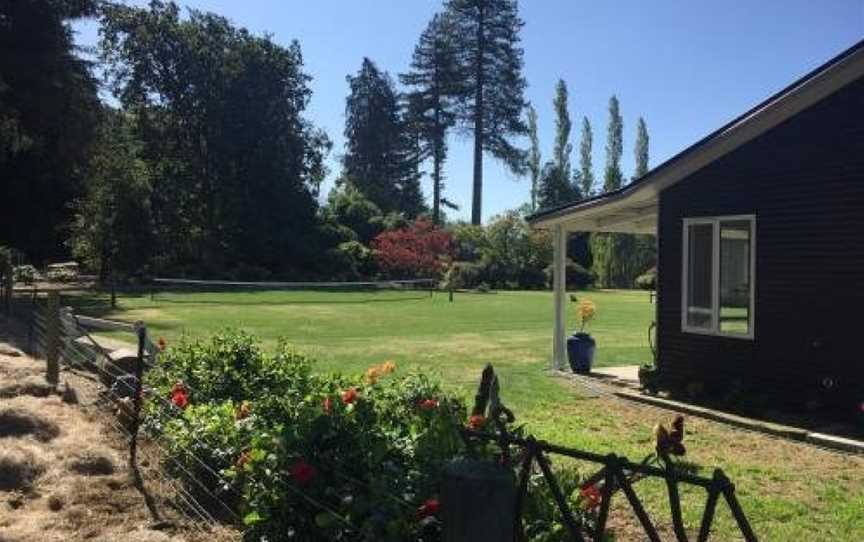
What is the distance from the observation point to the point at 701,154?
11.9m

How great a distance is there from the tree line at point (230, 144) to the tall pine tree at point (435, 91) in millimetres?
128

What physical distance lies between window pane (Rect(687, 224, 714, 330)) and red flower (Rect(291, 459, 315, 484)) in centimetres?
892

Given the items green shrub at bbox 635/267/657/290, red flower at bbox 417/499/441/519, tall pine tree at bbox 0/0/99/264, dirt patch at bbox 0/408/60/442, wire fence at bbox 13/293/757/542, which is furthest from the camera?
green shrub at bbox 635/267/657/290

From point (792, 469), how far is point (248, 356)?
4.90 m

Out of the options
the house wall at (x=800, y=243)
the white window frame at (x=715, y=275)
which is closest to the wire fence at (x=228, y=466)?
the house wall at (x=800, y=243)

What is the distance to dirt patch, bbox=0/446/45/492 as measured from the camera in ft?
20.9

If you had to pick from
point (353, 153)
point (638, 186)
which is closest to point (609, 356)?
point (638, 186)

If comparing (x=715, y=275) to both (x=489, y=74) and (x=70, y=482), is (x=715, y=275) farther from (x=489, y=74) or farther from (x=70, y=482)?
(x=489, y=74)

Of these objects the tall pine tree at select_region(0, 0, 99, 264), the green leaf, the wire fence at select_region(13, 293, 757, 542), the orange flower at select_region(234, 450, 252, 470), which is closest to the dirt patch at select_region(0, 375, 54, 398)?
the wire fence at select_region(13, 293, 757, 542)

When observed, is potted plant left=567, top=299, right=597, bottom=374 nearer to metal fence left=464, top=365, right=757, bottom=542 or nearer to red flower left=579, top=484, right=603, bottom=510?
red flower left=579, top=484, right=603, bottom=510

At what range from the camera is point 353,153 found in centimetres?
7794

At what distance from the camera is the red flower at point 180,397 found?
6.62m

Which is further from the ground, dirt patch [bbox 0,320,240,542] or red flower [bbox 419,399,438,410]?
red flower [bbox 419,399,438,410]

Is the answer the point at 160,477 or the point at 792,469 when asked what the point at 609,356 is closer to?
the point at 792,469
